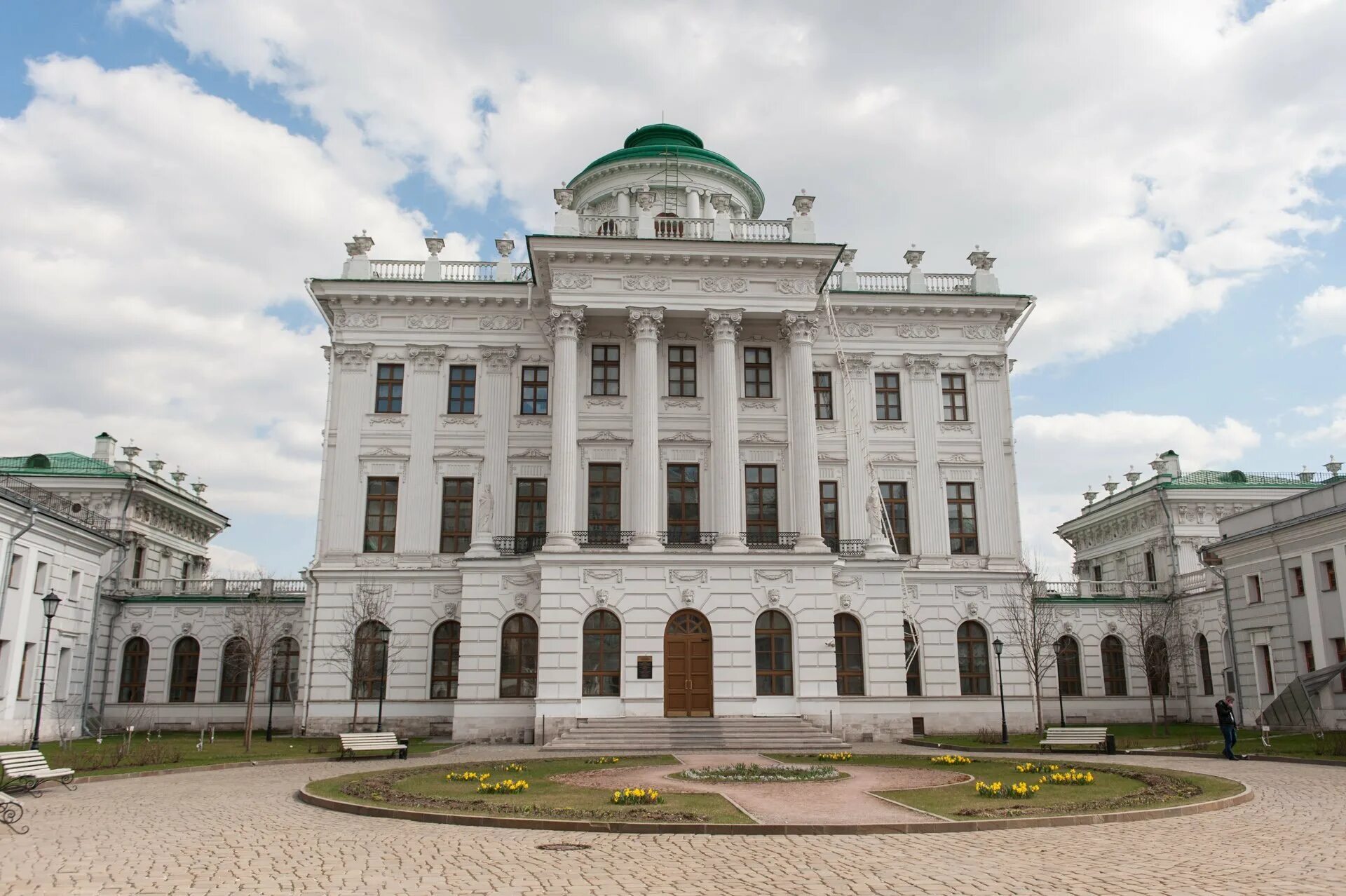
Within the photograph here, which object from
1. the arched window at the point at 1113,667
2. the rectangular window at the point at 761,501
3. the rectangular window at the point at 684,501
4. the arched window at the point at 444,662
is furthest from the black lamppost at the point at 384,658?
the arched window at the point at 1113,667

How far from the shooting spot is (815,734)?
3075 centimetres

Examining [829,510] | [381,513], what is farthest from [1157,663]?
[381,513]

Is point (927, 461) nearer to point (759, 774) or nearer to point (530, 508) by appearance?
point (530, 508)

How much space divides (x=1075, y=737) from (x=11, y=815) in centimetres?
2318

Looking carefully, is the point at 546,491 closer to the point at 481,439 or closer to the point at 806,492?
the point at 481,439

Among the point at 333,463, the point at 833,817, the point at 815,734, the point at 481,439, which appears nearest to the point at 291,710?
the point at 333,463

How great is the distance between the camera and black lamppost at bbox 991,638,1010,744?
3070cm

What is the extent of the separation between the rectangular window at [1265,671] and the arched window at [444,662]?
2920 centimetres

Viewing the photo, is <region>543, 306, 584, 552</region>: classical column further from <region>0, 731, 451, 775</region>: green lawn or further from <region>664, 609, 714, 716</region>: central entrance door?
<region>0, 731, 451, 775</region>: green lawn

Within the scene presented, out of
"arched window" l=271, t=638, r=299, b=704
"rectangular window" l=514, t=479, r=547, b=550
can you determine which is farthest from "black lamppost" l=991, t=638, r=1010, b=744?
"arched window" l=271, t=638, r=299, b=704

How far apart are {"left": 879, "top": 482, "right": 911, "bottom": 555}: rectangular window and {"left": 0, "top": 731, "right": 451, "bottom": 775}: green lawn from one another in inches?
719

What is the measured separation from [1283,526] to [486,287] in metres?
30.1

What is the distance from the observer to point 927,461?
39812 mm

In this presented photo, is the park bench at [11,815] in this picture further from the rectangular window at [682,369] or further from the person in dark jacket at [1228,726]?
the rectangular window at [682,369]
